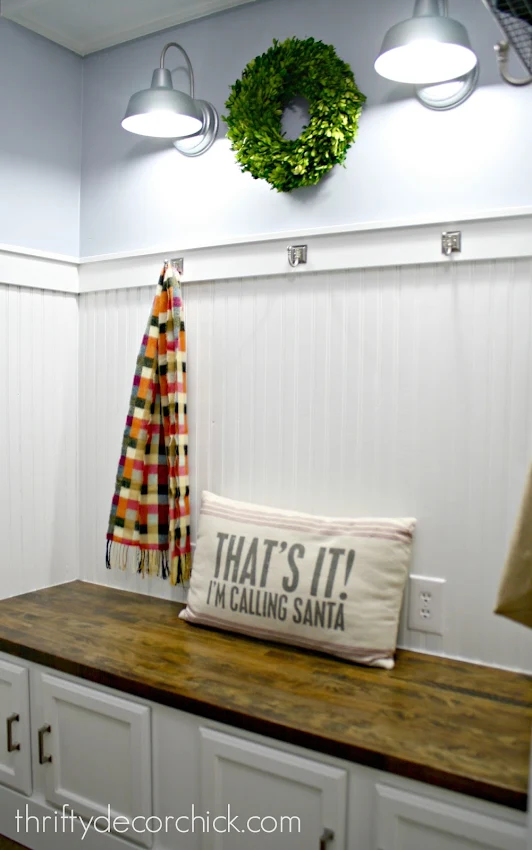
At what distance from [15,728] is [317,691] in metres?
0.83

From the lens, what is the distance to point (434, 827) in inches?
50.0

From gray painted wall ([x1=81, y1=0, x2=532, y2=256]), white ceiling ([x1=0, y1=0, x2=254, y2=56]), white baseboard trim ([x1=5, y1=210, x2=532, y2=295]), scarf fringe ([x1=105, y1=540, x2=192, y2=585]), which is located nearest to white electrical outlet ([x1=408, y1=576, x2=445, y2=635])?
scarf fringe ([x1=105, y1=540, x2=192, y2=585])

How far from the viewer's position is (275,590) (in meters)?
1.77

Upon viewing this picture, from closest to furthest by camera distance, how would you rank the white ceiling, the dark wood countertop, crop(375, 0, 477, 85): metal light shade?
the dark wood countertop → crop(375, 0, 477, 85): metal light shade → the white ceiling

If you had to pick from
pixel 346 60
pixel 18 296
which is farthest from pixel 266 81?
pixel 18 296

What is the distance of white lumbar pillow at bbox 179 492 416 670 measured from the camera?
1692 mm

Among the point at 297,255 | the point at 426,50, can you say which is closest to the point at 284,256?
the point at 297,255

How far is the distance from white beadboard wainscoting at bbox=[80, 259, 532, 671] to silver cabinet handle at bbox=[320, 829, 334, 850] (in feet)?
1.77

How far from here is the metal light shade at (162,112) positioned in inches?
73.1

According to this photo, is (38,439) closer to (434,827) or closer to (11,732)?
(11,732)

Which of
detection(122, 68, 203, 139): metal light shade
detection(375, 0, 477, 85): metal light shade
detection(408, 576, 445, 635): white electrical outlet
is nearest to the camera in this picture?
detection(375, 0, 477, 85): metal light shade

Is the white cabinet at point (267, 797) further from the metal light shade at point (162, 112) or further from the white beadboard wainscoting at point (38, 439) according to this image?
the metal light shade at point (162, 112)

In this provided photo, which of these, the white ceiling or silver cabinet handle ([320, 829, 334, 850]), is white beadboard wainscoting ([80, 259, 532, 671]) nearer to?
silver cabinet handle ([320, 829, 334, 850])

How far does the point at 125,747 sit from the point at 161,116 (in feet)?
5.18
